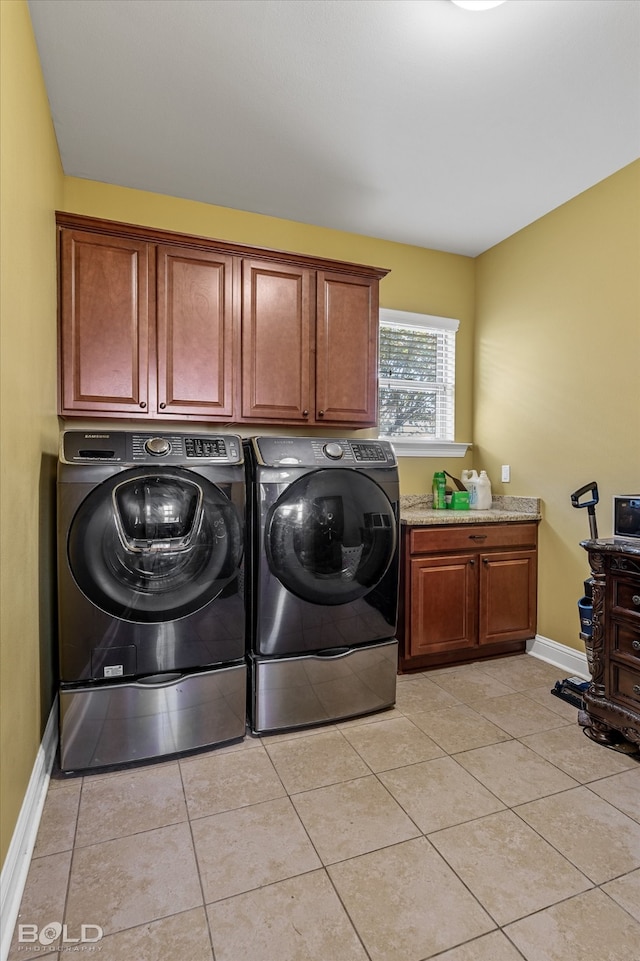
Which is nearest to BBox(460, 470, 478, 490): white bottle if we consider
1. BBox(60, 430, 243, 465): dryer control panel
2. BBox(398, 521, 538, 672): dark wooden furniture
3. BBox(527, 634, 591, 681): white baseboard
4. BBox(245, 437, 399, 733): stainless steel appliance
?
BBox(398, 521, 538, 672): dark wooden furniture

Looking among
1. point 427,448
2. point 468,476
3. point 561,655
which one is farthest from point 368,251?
point 561,655

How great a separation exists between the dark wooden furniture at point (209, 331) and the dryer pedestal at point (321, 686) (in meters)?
1.21

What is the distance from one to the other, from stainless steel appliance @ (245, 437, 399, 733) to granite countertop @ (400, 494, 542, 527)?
511mm

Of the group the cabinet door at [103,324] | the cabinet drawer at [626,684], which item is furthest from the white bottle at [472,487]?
the cabinet door at [103,324]

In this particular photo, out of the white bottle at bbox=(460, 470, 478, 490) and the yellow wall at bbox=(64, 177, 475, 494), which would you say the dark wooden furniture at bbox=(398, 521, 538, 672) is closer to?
the white bottle at bbox=(460, 470, 478, 490)

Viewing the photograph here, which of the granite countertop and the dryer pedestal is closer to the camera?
the dryer pedestal

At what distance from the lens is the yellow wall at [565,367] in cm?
248

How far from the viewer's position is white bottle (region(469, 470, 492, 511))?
3.27 m

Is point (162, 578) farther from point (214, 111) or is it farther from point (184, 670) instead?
point (214, 111)

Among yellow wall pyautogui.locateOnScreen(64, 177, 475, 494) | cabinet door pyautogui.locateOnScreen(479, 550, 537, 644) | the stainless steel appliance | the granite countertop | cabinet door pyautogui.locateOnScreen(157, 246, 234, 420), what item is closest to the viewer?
the stainless steel appliance

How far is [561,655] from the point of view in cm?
283

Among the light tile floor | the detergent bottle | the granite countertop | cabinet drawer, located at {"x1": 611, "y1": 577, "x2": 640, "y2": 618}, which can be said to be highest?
the detergent bottle

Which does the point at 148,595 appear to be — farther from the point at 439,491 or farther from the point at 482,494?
the point at 482,494

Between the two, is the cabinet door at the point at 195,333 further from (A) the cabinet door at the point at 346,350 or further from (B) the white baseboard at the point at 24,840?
(B) the white baseboard at the point at 24,840
